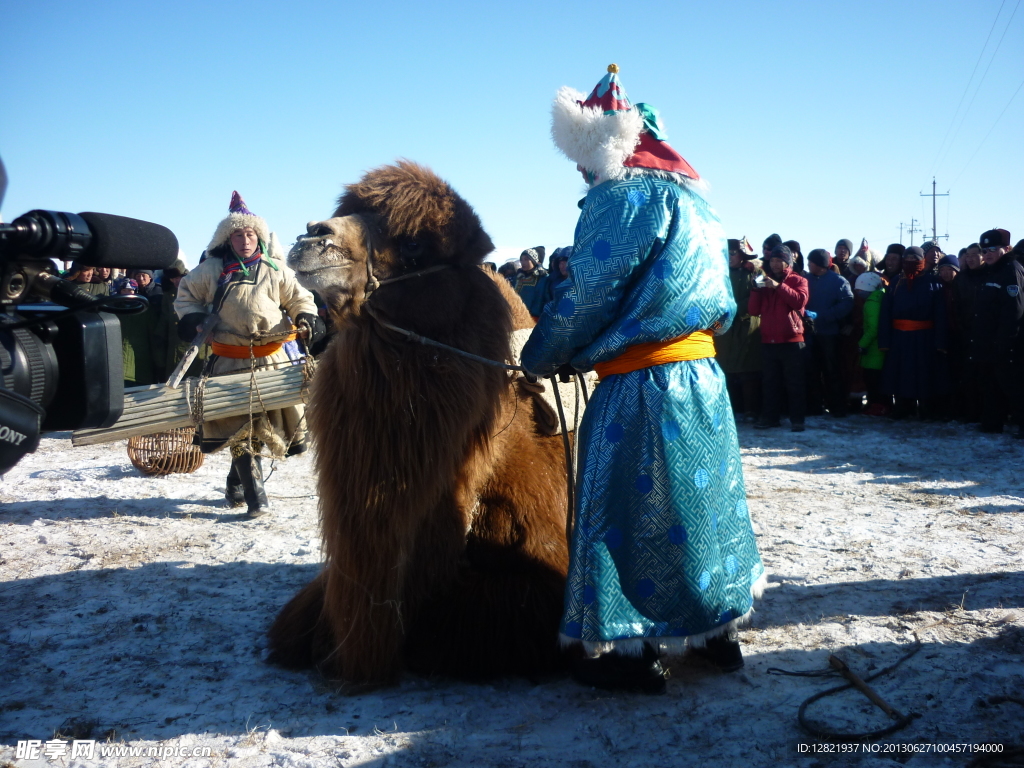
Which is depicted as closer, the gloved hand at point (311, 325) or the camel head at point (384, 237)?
the camel head at point (384, 237)

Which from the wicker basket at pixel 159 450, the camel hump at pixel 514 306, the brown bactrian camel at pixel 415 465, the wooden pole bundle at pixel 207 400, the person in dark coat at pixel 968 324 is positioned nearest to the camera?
the brown bactrian camel at pixel 415 465

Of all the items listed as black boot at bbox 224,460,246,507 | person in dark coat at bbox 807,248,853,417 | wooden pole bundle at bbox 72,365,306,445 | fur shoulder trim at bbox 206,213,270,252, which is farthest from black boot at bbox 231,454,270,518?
person in dark coat at bbox 807,248,853,417

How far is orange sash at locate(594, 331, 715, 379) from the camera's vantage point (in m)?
2.71

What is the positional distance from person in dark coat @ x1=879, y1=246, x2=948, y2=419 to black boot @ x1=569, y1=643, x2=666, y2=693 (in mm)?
7310

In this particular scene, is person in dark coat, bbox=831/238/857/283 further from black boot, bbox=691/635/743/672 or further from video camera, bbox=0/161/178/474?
video camera, bbox=0/161/178/474

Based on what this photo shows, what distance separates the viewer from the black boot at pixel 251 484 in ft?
17.9

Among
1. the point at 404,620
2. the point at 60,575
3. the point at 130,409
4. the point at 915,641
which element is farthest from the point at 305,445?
the point at 915,641

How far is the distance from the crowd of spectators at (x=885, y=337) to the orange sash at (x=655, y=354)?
6267mm

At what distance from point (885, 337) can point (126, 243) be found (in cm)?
897

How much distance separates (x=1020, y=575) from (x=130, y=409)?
4.80m

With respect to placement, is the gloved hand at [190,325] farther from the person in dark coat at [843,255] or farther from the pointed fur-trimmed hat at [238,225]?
the person in dark coat at [843,255]

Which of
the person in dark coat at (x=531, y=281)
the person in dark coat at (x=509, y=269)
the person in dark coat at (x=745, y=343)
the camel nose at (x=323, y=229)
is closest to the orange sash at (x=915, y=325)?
the person in dark coat at (x=745, y=343)

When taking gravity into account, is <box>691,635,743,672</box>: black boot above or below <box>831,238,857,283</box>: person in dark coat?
below
